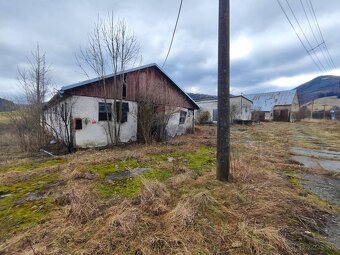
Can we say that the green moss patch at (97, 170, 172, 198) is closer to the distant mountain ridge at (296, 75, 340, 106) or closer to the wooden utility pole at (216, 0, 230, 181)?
the wooden utility pole at (216, 0, 230, 181)

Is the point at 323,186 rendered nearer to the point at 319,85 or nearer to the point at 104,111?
the point at 104,111

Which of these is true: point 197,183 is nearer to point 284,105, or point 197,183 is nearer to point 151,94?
point 151,94

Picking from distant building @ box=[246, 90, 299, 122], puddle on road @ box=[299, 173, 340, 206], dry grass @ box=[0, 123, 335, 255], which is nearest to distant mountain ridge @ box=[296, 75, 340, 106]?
distant building @ box=[246, 90, 299, 122]

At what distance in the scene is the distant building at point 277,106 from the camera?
38750 mm

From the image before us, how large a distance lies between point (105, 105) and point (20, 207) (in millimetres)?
6706

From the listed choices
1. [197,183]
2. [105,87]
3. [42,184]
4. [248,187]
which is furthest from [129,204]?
[105,87]

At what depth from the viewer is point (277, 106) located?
133ft

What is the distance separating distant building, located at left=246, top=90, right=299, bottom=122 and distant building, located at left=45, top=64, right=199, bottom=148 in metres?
29.9

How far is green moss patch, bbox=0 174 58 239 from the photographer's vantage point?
2906 mm

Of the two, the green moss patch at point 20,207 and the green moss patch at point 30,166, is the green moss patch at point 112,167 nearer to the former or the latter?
the green moss patch at point 20,207

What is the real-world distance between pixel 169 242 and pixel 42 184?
12.9 ft

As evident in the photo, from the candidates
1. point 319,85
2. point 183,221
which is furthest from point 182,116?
point 319,85

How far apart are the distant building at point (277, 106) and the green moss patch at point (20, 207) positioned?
36.8m

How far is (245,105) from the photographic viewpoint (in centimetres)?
3153
